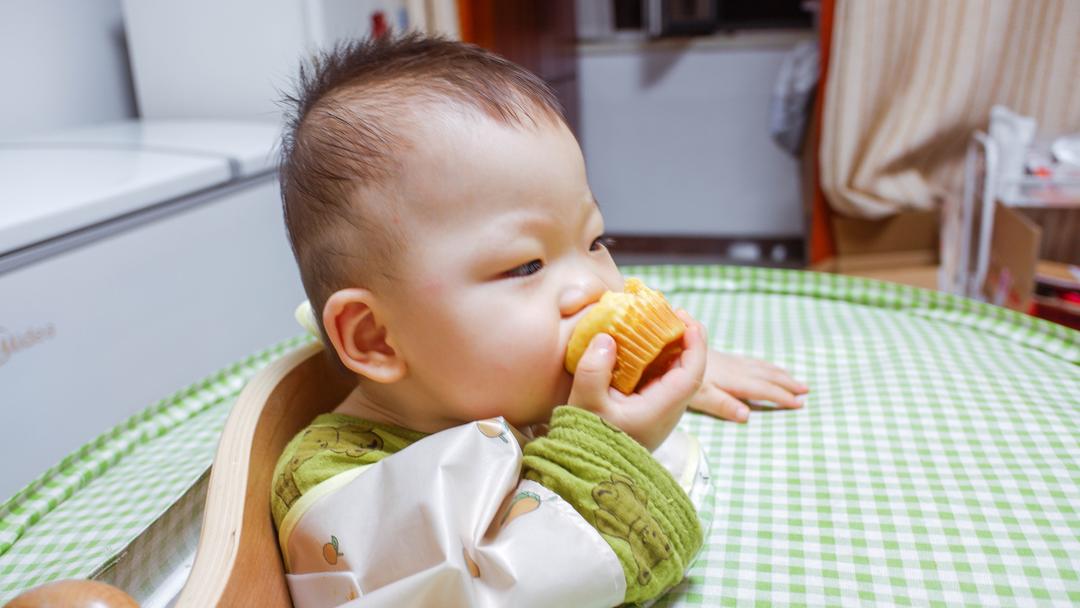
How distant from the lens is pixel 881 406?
89 centimetres

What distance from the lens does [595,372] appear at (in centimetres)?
63

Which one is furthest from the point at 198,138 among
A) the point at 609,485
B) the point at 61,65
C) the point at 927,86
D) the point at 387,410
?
the point at 927,86

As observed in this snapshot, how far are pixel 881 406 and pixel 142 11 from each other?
5.58 ft

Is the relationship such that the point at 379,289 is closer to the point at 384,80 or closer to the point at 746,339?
the point at 384,80

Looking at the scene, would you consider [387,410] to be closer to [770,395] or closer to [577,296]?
[577,296]

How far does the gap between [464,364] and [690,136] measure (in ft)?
8.36

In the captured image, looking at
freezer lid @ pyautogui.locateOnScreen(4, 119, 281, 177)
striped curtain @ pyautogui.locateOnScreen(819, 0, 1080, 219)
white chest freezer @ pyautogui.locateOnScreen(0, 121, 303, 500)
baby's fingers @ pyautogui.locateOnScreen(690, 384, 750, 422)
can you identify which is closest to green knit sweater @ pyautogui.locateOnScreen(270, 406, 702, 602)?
baby's fingers @ pyautogui.locateOnScreen(690, 384, 750, 422)

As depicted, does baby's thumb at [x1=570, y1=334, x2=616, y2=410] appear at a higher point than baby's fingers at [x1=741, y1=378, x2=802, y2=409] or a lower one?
higher

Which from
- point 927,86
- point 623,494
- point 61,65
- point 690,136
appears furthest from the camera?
point 690,136

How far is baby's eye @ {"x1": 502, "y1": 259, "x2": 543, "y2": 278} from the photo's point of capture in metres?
0.65

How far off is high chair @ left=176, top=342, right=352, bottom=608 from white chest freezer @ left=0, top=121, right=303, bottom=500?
454 millimetres


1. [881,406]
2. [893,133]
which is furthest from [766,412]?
[893,133]

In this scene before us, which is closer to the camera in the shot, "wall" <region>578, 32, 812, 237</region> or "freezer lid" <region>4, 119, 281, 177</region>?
"freezer lid" <region>4, 119, 281, 177</region>

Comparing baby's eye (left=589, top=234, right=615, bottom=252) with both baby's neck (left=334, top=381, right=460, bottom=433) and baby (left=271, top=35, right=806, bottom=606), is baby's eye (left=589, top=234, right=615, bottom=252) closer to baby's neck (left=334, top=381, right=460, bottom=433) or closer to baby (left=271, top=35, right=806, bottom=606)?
baby (left=271, top=35, right=806, bottom=606)
